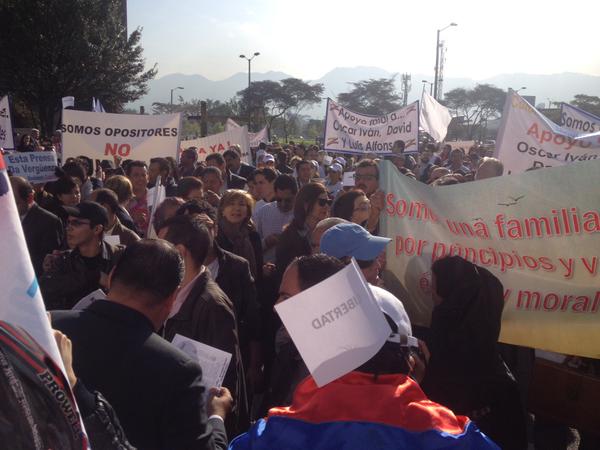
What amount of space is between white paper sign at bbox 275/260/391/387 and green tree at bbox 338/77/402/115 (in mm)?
76398

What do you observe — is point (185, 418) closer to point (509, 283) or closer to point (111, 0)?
point (509, 283)

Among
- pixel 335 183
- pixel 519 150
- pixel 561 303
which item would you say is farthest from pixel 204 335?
pixel 335 183

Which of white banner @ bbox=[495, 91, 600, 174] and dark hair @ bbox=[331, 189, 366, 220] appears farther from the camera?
white banner @ bbox=[495, 91, 600, 174]

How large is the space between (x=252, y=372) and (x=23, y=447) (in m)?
2.82

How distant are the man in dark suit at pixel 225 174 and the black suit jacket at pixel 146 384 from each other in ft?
19.7

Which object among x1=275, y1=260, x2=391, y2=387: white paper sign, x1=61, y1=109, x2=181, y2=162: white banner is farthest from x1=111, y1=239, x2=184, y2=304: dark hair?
x1=61, y1=109, x2=181, y2=162: white banner

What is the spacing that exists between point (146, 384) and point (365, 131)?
9.14 meters

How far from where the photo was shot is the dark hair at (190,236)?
2.76m

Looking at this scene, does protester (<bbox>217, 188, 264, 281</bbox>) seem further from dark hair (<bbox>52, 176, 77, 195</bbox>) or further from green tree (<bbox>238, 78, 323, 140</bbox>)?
green tree (<bbox>238, 78, 323, 140</bbox>)

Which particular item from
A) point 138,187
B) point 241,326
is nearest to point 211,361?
point 241,326

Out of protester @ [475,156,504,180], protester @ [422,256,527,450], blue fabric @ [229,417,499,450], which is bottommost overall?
protester @ [422,256,527,450]

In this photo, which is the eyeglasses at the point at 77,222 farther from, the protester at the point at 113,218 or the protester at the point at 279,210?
the protester at the point at 279,210

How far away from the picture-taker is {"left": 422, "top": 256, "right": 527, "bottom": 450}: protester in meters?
2.83

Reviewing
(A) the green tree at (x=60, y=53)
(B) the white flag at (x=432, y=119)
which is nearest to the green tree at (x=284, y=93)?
(A) the green tree at (x=60, y=53)
